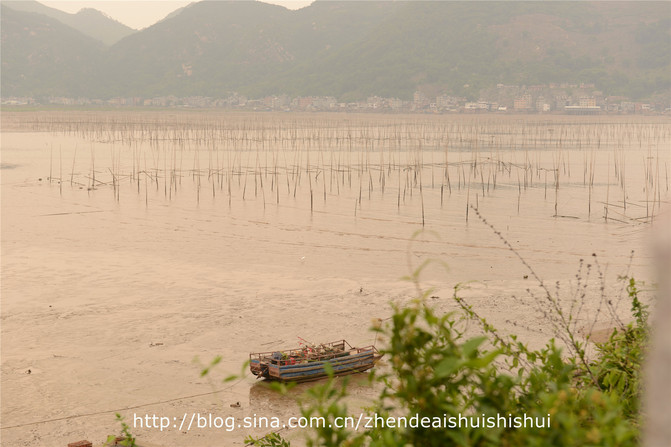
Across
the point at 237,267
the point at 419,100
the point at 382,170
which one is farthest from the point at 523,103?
the point at 237,267

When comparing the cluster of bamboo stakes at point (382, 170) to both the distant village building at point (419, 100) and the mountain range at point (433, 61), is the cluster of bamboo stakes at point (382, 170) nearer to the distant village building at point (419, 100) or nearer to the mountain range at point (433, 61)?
the distant village building at point (419, 100)

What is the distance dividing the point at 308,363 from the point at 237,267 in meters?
7.09

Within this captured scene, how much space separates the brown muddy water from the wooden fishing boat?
260 mm

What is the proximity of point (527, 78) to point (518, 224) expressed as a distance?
407ft

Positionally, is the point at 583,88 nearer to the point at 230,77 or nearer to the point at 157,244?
the point at 230,77

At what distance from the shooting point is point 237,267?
54.8 ft

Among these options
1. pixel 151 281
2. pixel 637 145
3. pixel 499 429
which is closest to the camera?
pixel 499 429

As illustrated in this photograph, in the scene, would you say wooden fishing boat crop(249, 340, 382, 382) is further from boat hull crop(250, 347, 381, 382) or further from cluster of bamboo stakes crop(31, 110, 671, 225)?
cluster of bamboo stakes crop(31, 110, 671, 225)

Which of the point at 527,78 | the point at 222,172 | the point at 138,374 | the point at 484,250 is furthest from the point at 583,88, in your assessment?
the point at 138,374

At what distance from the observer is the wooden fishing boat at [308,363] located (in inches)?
385

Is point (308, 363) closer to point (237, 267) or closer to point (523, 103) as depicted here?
point (237, 267)

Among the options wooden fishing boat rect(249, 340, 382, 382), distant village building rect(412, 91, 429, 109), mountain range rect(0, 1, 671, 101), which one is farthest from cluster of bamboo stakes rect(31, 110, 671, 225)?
mountain range rect(0, 1, 671, 101)

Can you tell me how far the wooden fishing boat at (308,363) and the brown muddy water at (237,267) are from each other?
260mm

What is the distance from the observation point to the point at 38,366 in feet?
35.0
